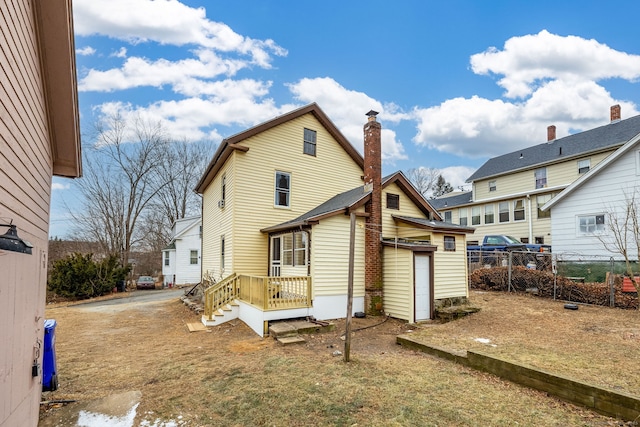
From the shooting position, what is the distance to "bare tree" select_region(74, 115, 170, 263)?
1168 inches

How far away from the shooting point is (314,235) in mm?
11031

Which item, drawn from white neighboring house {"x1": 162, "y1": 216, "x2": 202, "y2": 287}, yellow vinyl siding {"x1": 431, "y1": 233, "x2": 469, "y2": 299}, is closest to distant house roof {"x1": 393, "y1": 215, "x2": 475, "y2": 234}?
yellow vinyl siding {"x1": 431, "y1": 233, "x2": 469, "y2": 299}

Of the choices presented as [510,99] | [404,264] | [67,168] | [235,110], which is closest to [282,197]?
[404,264]

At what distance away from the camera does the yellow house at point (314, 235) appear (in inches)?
435

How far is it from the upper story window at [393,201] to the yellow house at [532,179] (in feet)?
45.3

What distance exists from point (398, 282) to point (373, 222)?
226 centimetres

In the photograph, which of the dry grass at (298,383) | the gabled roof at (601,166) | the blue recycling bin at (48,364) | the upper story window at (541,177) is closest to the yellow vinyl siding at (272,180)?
the dry grass at (298,383)

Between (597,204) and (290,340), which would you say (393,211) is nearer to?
(290,340)

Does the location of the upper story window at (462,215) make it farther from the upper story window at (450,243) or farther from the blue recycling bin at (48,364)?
the blue recycling bin at (48,364)

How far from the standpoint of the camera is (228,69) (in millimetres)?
18625

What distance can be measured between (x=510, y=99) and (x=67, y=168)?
76.4ft

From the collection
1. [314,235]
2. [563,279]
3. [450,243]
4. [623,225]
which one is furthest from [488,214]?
[314,235]

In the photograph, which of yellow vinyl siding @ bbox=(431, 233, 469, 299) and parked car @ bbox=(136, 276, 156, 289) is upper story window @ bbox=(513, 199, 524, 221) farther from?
parked car @ bbox=(136, 276, 156, 289)

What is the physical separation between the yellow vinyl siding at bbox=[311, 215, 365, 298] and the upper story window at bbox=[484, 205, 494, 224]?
17.6 meters
